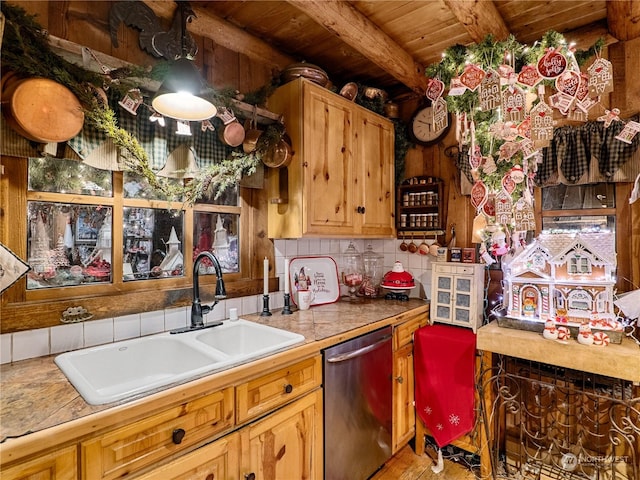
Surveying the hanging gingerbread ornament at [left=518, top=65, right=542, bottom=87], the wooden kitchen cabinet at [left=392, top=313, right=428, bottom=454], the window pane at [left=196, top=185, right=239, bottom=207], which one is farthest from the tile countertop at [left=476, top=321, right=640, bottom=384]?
the window pane at [left=196, top=185, right=239, bottom=207]

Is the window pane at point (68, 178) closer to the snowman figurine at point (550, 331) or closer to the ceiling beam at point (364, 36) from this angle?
the ceiling beam at point (364, 36)

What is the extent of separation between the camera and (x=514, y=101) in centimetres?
164

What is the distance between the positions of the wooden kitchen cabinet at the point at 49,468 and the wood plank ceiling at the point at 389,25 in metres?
1.94

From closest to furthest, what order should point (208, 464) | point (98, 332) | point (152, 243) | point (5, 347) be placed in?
1. point (208, 464)
2. point (5, 347)
3. point (98, 332)
4. point (152, 243)

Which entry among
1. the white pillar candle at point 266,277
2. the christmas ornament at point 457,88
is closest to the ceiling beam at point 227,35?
the christmas ornament at point 457,88

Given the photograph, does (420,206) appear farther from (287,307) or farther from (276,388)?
(276,388)

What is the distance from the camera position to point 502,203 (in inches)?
76.2

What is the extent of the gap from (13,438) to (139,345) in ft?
2.40

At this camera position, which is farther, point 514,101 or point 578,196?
point 578,196

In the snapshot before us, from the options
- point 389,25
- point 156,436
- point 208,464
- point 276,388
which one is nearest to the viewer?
point 156,436

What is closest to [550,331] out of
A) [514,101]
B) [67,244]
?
[514,101]

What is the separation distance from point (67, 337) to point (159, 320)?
15.1 inches

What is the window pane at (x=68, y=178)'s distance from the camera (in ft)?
4.72

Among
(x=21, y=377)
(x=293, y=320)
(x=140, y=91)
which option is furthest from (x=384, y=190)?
(x=21, y=377)
